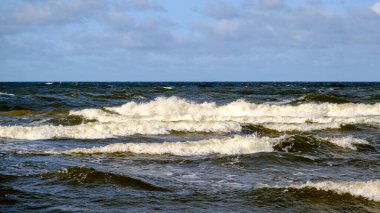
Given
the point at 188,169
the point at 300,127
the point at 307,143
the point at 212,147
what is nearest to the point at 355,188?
the point at 188,169

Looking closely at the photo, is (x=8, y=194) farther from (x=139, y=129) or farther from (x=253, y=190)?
(x=139, y=129)

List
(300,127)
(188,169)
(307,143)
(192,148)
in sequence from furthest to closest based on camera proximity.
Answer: (300,127) → (307,143) → (192,148) → (188,169)

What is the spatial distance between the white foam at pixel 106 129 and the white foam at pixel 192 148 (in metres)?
3.47

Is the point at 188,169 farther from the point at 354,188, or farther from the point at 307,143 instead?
the point at 307,143

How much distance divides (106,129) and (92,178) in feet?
26.1

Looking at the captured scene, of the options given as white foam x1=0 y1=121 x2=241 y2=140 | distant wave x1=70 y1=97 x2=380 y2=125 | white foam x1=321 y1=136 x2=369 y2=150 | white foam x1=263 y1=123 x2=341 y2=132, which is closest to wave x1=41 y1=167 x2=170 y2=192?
white foam x1=0 y1=121 x2=241 y2=140

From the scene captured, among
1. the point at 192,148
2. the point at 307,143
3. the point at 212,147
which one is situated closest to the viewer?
the point at 192,148

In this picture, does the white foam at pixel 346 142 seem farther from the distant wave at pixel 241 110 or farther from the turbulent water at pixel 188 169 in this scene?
the distant wave at pixel 241 110

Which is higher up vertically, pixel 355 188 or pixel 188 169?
pixel 355 188

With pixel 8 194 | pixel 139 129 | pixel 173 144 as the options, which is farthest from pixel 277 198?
pixel 139 129

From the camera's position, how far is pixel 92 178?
8.67 meters

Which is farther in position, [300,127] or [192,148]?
[300,127]

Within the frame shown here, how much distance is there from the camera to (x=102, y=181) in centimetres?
852

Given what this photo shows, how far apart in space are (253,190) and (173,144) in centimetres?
494
